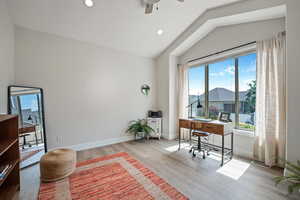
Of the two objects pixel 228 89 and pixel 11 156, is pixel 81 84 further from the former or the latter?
pixel 228 89

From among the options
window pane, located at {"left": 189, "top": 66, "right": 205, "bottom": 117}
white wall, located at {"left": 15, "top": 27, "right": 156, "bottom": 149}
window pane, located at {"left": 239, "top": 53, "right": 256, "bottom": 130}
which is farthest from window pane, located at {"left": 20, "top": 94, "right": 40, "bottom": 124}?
window pane, located at {"left": 239, "top": 53, "right": 256, "bottom": 130}

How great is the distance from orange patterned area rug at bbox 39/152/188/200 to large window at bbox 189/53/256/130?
1.84m

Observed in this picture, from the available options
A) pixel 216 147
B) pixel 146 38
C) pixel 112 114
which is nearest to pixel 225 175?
pixel 216 147

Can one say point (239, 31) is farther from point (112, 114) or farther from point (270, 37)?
point (112, 114)

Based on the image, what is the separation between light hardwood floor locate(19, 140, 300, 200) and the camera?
167 cm

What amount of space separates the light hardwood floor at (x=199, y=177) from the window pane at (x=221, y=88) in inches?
46.6

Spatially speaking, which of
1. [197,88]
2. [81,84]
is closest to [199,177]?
[197,88]

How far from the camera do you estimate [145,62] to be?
4.24 metres

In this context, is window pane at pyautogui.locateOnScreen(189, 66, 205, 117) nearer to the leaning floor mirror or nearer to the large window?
the large window

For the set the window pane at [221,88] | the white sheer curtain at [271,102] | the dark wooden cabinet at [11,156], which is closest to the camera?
the dark wooden cabinet at [11,156]

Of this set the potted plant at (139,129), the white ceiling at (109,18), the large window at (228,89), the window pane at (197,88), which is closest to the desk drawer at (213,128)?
the large window at (228,89)

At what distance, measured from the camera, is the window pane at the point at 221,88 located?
10.1 ft

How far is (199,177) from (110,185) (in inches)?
54.1

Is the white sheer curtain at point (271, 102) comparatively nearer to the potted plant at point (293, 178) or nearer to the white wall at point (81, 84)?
the potted plant at point (293, 178)
